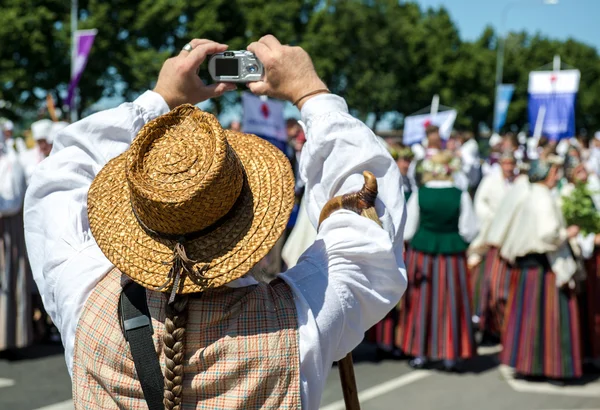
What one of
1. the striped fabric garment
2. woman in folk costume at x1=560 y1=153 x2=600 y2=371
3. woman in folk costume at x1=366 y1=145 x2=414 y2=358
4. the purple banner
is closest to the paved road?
woman in folk costume at x1=366 y1=145 x2=414 y2=358

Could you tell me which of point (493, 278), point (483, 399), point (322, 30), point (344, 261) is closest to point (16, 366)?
point (483, 399)

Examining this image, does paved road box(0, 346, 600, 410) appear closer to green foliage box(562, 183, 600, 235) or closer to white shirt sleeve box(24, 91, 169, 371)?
green foliage box(562, 183, 600, 235)

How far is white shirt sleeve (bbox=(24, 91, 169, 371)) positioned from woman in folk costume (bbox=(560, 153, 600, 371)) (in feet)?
16.7

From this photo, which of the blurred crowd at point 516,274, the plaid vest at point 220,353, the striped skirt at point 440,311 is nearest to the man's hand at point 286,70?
the plaid vest at point 220,353

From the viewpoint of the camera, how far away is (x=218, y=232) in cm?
142

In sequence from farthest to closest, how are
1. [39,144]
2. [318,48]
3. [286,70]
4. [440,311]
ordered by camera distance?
[318,48] < [39,144] < [440,311] < [286,70]

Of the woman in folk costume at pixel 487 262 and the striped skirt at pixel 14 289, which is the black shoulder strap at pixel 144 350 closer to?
the striped skirt at pixel 14 289

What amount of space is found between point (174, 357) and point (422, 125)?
10.8 metres

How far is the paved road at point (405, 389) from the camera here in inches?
214

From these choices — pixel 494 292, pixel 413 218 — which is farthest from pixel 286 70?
pixel 494 292

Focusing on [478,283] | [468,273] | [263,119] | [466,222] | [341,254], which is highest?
[341,254]

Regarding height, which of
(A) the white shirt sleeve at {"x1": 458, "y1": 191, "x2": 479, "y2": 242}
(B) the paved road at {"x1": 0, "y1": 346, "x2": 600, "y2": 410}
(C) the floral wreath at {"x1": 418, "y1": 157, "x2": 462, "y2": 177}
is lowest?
(B) the paved road at {"x1": 0, "y1": 346, "x2": 600, "y2": 410}

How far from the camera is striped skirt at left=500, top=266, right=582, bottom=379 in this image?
237 inches

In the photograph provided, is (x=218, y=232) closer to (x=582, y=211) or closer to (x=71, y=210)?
(x=71, y=210)
